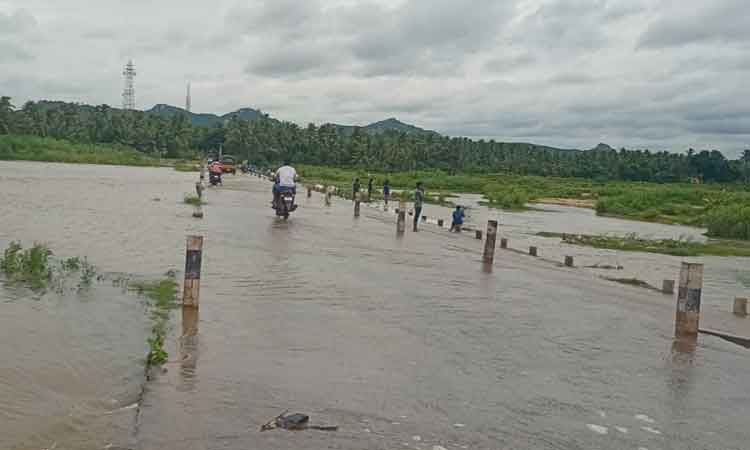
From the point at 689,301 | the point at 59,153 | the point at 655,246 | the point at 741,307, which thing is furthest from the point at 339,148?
the point at 689,301

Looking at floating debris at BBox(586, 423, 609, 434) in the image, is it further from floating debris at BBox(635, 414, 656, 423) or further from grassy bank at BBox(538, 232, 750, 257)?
grassy bank at BBox(538, 232, 750, 257)

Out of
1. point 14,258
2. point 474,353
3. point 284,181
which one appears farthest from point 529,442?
point 284,181

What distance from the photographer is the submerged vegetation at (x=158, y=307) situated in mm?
7680

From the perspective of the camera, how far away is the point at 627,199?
6412 cm

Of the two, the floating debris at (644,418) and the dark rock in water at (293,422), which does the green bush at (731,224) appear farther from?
the dark rock in water at (293,422)

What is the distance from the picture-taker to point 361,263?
1656 centimetres

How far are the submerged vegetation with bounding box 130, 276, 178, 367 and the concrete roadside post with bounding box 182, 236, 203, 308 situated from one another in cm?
34

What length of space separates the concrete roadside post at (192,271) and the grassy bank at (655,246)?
2398cm

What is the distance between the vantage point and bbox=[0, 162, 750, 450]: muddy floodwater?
6.19 m

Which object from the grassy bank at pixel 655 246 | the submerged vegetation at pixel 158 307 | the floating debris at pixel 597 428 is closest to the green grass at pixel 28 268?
the submerged vegetation at pixel 158 307

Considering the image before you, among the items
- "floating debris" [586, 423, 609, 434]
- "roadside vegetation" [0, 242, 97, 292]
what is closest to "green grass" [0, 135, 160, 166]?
"roadside vegetation" [0, 242, 97, 292]

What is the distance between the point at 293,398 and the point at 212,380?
34.8 inches

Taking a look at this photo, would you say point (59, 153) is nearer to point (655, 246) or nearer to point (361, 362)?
point (655, 246)

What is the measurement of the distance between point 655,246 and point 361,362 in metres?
27.1
